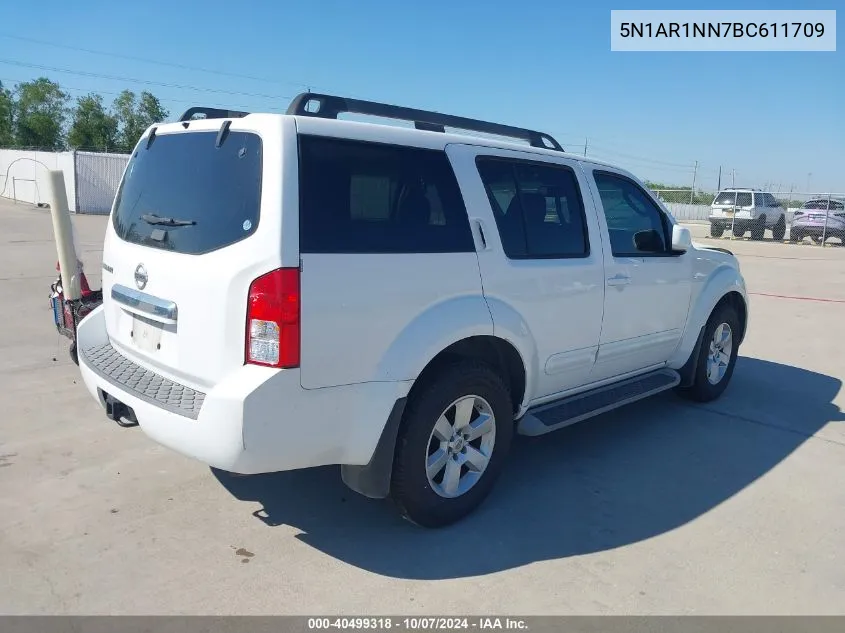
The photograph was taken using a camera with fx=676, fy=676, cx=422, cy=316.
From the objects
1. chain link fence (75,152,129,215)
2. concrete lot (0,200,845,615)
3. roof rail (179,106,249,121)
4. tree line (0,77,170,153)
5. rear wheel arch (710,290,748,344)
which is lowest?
concrete lot (0,200,845,615)

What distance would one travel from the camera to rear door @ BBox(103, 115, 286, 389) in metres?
2.86

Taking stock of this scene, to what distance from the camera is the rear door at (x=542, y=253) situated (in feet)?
12.1

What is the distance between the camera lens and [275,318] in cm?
279

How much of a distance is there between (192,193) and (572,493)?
2728mm

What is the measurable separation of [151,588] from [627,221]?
3762 mm

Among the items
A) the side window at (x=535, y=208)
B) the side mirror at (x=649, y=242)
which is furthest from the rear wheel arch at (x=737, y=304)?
the side window at (x=535, y=208)

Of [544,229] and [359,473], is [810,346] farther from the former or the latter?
[359,473]

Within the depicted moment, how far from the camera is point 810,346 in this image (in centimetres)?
835

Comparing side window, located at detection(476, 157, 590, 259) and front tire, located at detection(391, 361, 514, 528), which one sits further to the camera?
side window, located at detection(476, 157, 590, 259)

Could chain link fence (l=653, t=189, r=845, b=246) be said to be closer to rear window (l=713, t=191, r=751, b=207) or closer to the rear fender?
rear window (l=713, t=191, r=751, b=207)

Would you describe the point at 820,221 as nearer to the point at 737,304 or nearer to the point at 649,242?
the point at 737,304

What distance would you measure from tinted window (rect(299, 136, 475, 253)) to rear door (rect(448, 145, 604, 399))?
0.54 feet

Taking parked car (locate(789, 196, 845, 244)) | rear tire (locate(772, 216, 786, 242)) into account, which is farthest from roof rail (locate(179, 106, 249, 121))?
rear tire (locate(772, 216, 786, 242))
